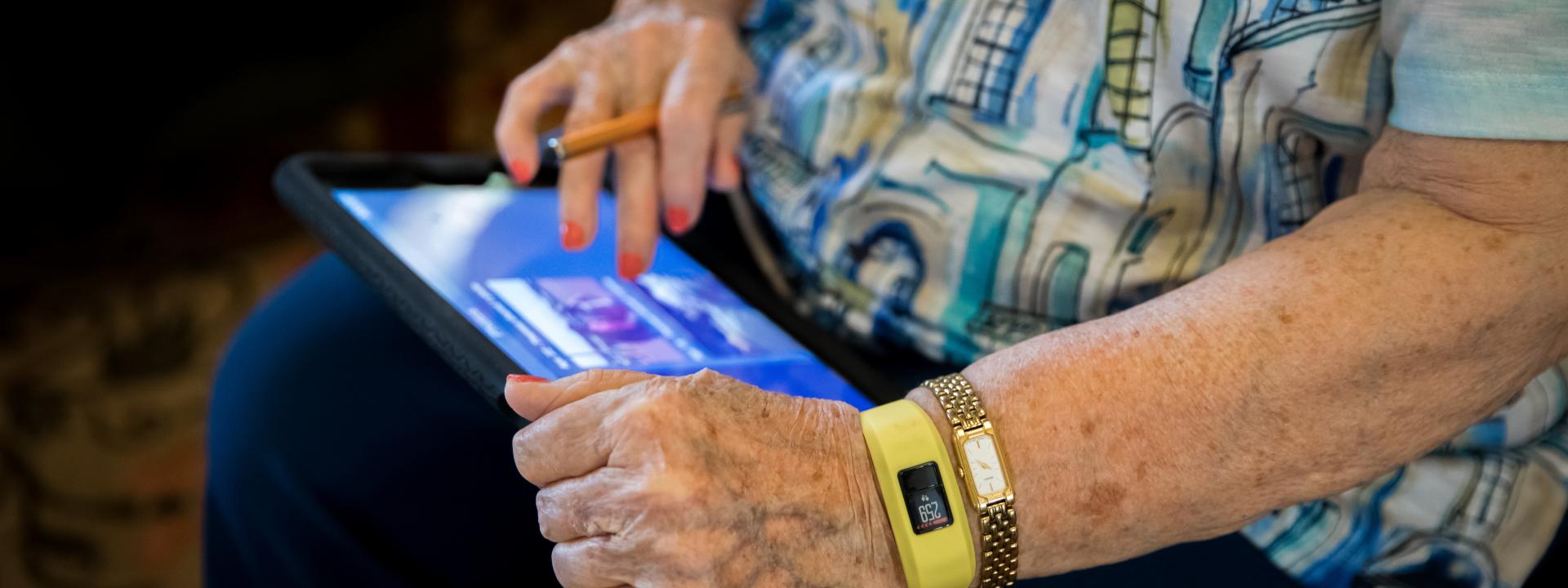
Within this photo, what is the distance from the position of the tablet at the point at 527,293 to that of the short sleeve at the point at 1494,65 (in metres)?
0.34

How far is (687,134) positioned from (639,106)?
58 millimetres

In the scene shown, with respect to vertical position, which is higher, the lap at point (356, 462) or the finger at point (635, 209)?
the finger at point (635, 209)

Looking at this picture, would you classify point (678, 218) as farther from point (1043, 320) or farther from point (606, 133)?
point (1043, 320)

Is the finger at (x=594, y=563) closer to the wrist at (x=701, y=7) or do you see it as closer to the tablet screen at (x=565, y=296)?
the tablet screen at (x=565, y=296)

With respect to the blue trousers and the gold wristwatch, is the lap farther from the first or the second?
the gold wristwatch

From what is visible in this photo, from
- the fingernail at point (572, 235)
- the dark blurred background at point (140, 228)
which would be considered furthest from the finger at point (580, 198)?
the dark blurred background at point (140, 228)

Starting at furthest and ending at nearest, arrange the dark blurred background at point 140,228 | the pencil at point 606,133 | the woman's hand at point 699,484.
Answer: the dark blurred background at point 140,228 → the pencil at point 606,133 → the woman's hand at point 699,484

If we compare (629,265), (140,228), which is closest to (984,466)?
(629,265)

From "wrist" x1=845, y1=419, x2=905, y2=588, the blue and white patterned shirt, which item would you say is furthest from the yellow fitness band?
the blue and white patterned shirt

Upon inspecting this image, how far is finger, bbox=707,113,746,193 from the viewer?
0.82m

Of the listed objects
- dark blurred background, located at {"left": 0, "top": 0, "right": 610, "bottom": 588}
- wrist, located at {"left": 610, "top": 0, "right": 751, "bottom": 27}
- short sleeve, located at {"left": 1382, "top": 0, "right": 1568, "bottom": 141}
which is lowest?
dark blurred background, located at {"left": 0, "top": 0, "right": 610, "bottom": 588}

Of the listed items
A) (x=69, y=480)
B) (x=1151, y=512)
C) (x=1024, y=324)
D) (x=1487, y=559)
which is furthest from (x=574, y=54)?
(x=69, y=480)

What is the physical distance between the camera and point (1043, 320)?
706 millimetres

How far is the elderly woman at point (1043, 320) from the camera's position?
504mm
